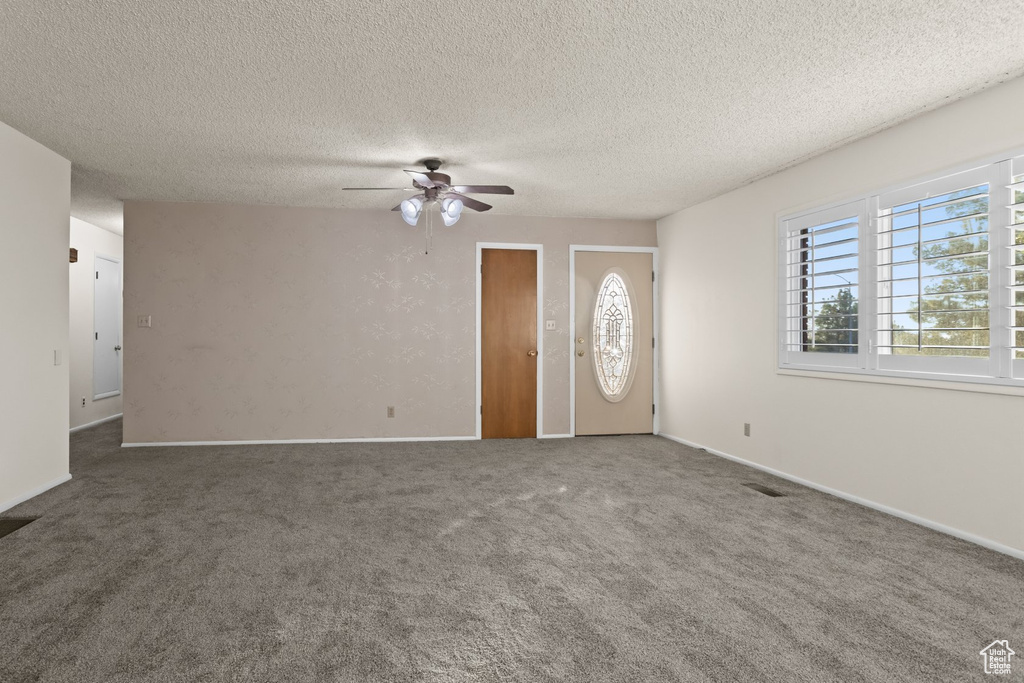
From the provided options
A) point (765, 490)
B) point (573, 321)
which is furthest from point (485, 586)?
point (573, 321)

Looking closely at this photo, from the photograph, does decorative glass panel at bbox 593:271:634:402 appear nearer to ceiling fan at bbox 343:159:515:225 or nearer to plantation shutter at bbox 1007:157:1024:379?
ceiling fan at bbox 343:159:515:225

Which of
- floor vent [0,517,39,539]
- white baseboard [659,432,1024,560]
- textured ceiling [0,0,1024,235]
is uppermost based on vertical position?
textured ceiling [0,0,1024,235]

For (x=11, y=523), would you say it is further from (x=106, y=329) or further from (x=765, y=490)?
(x=765, y=490)

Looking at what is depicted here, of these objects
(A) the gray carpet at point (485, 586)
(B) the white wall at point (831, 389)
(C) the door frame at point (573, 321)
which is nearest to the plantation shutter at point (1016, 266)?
(B) the white wall at point (831, 389)

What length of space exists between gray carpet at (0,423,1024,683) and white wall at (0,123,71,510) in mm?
316

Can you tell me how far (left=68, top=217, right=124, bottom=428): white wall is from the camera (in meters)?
6.35

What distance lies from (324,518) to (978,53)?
14.2ft

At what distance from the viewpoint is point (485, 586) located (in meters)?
2.41

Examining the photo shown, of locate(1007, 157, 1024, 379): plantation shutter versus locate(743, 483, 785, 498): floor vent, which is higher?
locate(1007, 157, 1024, 379): plantation shutter

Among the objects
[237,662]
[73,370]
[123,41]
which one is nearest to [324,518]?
[237,662]

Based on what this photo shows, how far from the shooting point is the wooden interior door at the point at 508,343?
604 centimetres

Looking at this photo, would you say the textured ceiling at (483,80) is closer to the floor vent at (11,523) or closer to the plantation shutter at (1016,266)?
the plantation shutter at (1016,266)

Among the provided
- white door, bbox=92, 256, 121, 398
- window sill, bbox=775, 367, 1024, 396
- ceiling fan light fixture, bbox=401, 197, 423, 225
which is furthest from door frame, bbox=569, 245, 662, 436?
white door, bbox=92, 256, 121, 398

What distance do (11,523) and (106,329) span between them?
469cm
